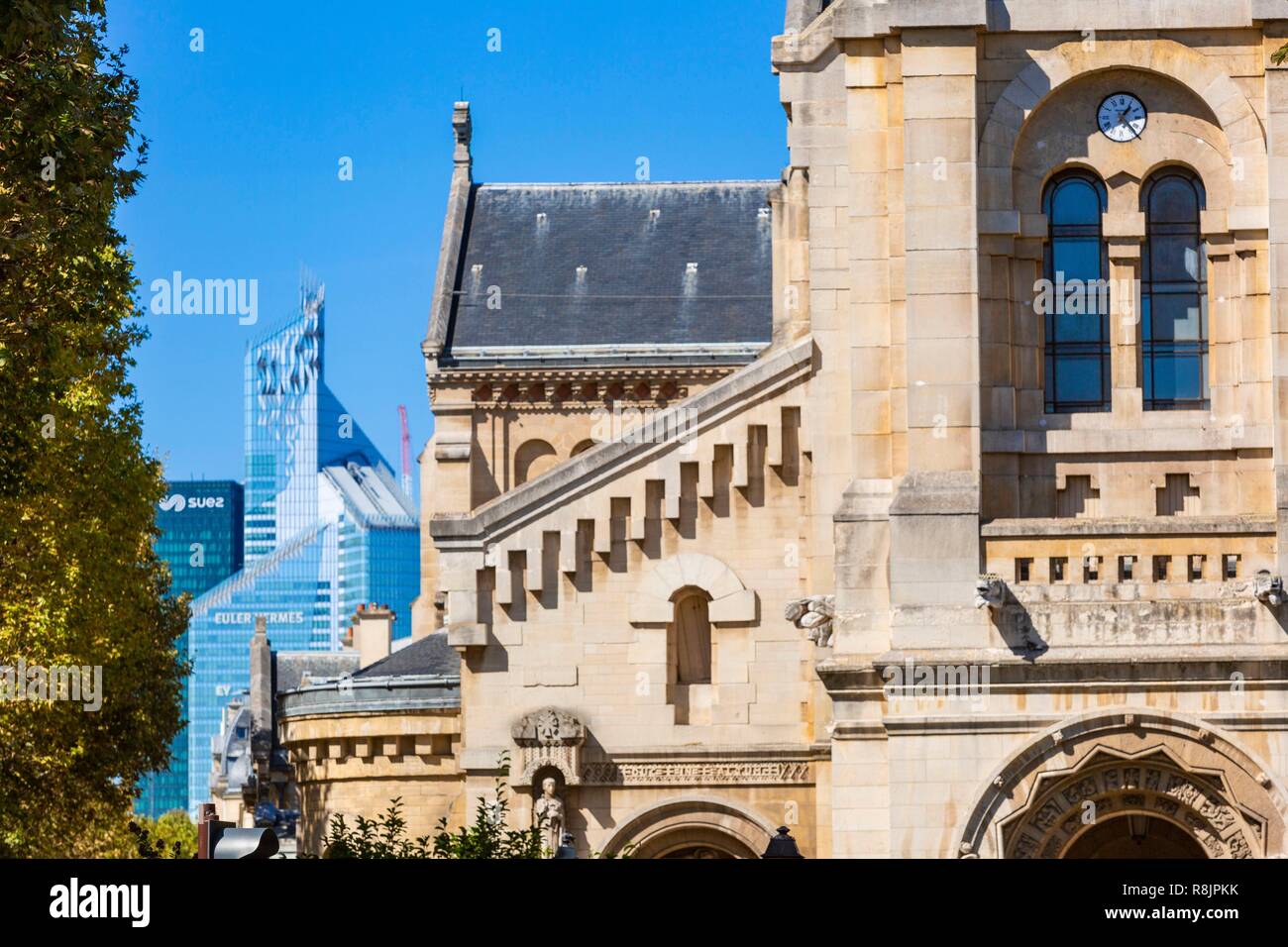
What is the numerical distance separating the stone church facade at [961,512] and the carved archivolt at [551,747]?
0.04 metres

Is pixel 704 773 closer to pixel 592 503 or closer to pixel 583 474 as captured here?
pixel 592 503

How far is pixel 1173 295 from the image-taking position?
31.4 m

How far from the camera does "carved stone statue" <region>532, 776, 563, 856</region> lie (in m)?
35.0

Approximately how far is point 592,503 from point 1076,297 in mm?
7882

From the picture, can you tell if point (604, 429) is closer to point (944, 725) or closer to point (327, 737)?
point (327, 737)

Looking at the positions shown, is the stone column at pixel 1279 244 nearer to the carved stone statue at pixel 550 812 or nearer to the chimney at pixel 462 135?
the carved stone statue at pixel 550 812

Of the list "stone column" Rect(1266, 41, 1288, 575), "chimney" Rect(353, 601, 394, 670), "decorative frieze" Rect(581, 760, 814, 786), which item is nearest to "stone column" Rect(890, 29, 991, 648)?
"stone column" Rect(1266, 41, 1288, 575)

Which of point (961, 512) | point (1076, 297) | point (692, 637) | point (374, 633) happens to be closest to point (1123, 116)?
point (1076, 297)

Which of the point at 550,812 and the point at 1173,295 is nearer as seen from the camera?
the point at 1173,295

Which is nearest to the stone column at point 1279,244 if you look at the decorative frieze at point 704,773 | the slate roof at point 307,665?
the decorative frieze at point 704,773

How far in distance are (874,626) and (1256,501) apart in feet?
16.0

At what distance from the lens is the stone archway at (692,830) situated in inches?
1405

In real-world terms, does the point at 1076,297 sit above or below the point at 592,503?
above
